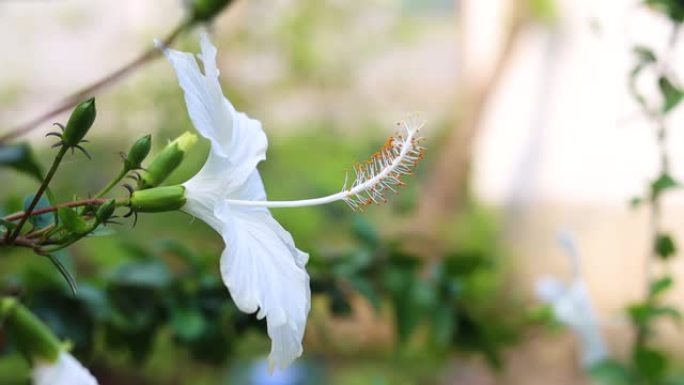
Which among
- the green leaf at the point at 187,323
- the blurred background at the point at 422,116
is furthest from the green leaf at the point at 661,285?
the blurred background at the point at 422,116

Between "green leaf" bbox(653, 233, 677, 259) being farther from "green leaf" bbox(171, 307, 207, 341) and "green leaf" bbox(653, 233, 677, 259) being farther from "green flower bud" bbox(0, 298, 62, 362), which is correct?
"green flower bud" bbox(0, 298, 62, 362)

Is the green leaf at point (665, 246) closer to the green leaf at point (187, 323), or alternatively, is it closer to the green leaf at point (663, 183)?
the green leaf at point (663, 183)

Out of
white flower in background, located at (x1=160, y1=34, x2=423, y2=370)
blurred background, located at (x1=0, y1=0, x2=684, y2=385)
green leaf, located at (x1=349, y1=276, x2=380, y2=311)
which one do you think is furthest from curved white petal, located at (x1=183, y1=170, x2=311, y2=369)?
blurred background, located at (x1=0, y1=0, x2=684, y2=385)

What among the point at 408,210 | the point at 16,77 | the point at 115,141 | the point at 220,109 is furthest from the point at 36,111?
the point at 220,109

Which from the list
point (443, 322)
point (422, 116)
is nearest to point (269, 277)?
point (443, 322)

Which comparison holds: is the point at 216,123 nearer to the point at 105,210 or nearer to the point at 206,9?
the point at 105,210

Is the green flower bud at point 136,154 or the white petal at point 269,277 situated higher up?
the green flower bud at point 136,154

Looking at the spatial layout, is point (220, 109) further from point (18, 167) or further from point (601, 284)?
point (601, 284)
